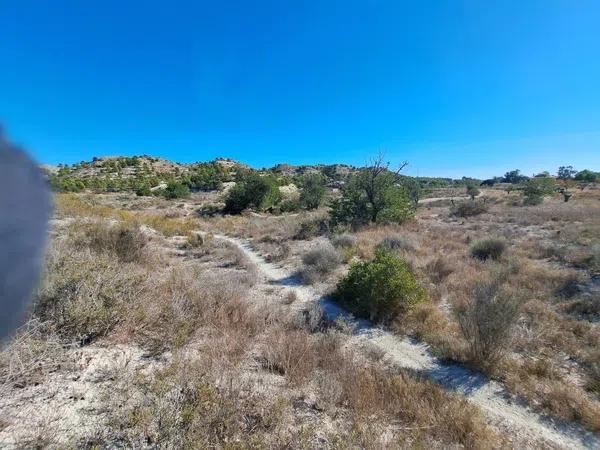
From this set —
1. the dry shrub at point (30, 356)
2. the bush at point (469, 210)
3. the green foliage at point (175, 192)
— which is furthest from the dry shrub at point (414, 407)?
the green foliage at point (175, 192)

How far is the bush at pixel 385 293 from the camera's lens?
6492 mm

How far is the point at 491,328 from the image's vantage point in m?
4.63

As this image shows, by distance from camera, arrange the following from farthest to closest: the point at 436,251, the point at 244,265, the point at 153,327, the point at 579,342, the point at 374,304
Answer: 1. the point at 436,251
2. the point at 244,265
3. the point at 374,304
4. the point at 579,342
5. the point at 153,327

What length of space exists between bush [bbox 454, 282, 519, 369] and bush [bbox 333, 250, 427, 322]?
1.70 m

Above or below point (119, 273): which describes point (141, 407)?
below

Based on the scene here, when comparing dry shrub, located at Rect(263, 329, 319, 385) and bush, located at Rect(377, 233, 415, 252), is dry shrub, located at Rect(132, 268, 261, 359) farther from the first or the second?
bush, located at Rect(377, 233, 415, 252)

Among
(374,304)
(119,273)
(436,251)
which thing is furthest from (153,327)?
(436,251)

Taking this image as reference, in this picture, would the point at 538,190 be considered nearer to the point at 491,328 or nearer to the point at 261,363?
the point at 491,328

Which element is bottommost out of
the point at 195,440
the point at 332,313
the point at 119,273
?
the point at 332,313

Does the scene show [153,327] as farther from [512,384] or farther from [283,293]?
[512,384]

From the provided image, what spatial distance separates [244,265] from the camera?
1057cm

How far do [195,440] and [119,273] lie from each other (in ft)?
11.0

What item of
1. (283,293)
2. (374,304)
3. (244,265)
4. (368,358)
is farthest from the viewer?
(244,265)

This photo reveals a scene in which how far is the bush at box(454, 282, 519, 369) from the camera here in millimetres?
4605
